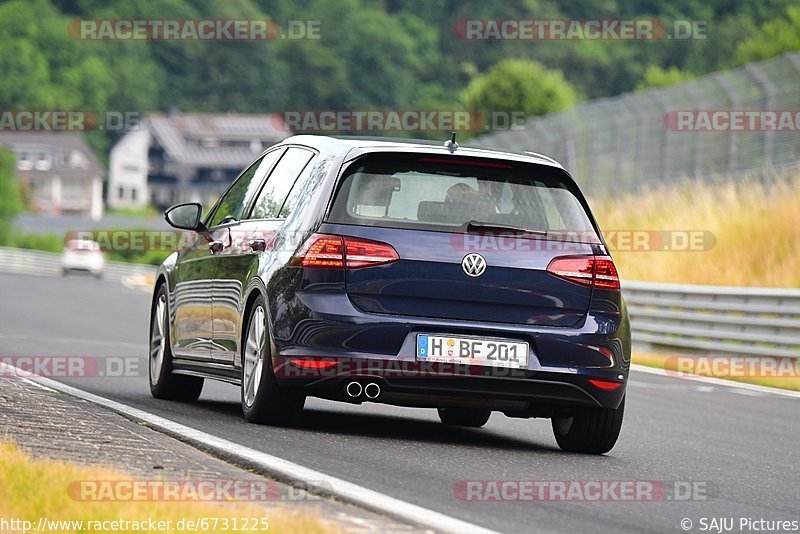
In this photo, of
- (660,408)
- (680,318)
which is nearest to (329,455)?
(660,408)

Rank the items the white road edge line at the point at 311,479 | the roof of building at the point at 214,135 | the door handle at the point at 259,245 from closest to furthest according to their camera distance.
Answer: the white road edge line at the point at 311,479
the door handle at the point at 259,245
the roof of building at the point at 214,135

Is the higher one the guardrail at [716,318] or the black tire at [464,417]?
the guardrail at [716,318]

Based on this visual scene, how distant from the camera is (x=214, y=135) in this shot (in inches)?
6206


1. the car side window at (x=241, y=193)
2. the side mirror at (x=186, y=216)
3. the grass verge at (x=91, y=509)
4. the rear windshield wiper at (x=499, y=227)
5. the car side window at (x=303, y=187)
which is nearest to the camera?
the grass verge at (x=91, y=509)

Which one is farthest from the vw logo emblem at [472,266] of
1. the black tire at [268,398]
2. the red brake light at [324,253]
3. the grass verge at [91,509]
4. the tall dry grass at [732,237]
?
the tall dry grass at [732,237]

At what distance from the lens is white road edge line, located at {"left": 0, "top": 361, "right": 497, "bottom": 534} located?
21.2 feet

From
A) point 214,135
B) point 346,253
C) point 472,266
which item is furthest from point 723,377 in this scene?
point 214,135

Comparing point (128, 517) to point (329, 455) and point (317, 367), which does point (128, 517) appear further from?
point (317, 367)

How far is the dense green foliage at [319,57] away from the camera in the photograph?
145125mm

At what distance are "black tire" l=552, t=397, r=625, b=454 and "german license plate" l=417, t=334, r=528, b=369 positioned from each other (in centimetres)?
79

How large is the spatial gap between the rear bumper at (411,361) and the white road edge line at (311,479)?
2.37 ft

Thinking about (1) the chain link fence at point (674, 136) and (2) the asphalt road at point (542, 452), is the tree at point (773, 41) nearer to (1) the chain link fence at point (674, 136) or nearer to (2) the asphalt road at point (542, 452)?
(1) the chain link fence at point (674, 136)

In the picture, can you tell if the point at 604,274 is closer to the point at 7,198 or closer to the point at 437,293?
the point at 437,293

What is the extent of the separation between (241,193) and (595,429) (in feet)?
9.25
